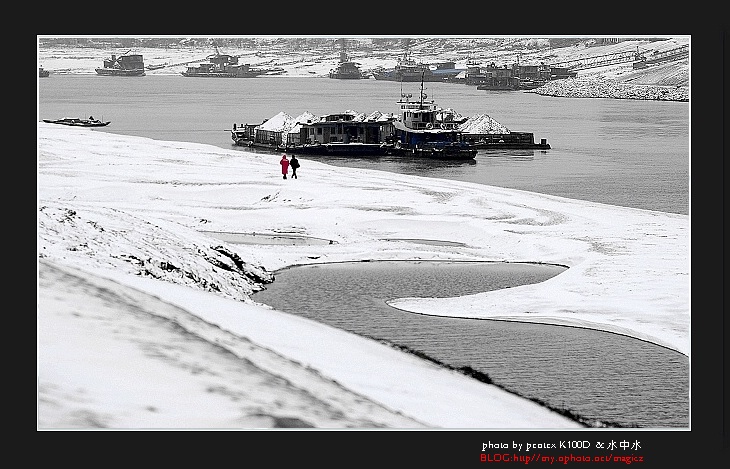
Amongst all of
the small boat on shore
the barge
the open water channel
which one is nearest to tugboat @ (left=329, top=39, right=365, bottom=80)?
the open water channel

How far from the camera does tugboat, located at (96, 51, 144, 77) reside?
1486cm

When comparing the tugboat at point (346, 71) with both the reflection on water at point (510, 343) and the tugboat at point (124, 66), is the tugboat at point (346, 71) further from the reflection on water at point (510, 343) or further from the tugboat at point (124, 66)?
the reflection on water at point (510, 343)

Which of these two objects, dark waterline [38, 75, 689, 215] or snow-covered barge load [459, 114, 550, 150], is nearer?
dark waterline [38, 75, 689, 215]

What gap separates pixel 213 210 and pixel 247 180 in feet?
7.69

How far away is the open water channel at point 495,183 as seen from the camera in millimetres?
10469

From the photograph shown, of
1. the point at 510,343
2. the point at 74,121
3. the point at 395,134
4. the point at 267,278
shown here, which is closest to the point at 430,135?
the point at 395,134

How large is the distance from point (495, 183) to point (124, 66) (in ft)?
33.4

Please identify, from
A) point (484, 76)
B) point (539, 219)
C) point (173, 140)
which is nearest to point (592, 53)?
point (539, 219)

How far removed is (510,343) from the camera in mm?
11375

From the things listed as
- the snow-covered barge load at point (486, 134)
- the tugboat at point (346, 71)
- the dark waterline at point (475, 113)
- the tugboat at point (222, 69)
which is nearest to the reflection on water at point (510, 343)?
the tugboat at point (346, 71)

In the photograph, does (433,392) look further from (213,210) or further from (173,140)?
(173,140)

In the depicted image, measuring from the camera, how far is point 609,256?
14.8 metres

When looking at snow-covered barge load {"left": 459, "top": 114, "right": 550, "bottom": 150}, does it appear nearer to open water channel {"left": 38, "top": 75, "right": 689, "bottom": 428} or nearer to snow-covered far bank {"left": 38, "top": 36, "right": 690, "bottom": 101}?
open water channel {"left": 38, "top": 75, "right": 689, "bottom": 428}

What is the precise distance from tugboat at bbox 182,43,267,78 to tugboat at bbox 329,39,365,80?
3.42ft
